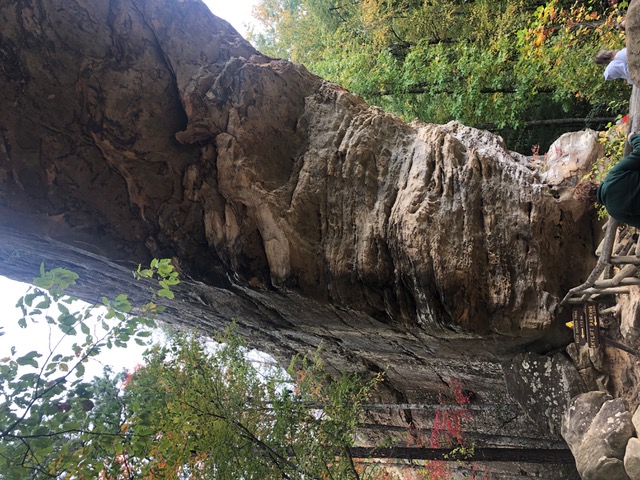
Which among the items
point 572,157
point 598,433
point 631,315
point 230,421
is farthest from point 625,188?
point 230,421

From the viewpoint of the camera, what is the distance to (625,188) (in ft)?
13.4

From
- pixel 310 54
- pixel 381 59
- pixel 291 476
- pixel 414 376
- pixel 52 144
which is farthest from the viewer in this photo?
pixel 310 54

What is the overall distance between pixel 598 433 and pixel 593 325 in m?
1.43

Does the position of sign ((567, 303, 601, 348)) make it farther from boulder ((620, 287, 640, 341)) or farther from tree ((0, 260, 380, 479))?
tree ((0, 260, 380, 479))

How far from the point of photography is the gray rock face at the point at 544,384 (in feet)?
24.2

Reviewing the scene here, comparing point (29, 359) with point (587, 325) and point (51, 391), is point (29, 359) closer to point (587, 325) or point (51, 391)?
point (51, 391)

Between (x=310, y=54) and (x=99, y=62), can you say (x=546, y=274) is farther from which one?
(x=310, y=54)

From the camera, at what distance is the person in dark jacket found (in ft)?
13.1

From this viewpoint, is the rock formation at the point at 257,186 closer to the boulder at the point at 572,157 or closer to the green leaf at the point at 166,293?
the boulder at the point at 572,157

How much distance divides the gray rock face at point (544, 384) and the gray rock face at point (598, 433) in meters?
0.24

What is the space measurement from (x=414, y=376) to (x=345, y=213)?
600 cm

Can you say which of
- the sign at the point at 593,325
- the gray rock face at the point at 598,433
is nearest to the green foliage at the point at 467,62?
the sign at the point at 593,325

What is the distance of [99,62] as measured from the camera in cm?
691

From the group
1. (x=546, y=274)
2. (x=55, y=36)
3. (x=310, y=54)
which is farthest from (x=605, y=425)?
(x=310, y=54)
